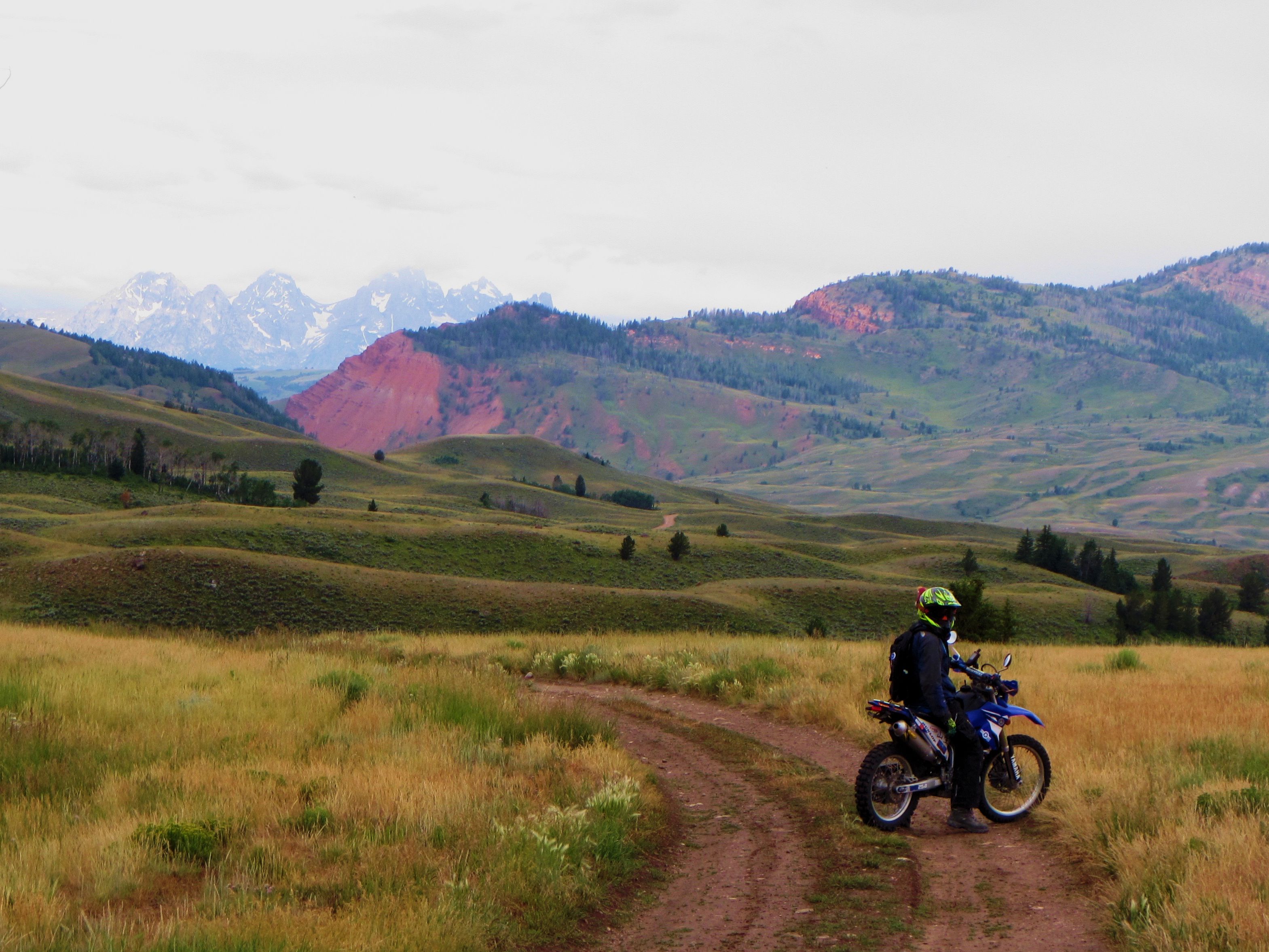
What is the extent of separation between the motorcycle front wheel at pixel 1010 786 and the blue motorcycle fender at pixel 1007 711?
0.23m

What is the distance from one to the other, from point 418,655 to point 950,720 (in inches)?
588

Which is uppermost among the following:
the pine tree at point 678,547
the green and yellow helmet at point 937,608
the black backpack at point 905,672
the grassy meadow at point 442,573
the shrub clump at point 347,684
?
the green and yellow helmet at point 937,608

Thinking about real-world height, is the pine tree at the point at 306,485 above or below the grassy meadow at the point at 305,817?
below

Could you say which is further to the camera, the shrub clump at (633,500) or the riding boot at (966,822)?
the shrub clump at (633,500)

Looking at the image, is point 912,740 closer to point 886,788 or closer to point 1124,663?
point 886,788

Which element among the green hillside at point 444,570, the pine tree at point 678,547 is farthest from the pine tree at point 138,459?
the pine tree at point 678,547

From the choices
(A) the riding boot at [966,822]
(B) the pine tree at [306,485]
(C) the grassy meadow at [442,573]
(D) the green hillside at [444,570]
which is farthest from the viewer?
(B) the pine tree at [306,485]

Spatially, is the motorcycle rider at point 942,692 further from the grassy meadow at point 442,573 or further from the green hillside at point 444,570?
the green hillside at point 444,570

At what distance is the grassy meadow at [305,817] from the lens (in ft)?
21.0

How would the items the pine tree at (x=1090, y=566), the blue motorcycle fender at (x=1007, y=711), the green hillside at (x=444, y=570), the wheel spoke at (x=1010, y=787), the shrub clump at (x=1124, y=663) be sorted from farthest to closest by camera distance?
the pine tree at (x=1090, y=566) < the green hillside at (x=444, y=570) < the shrub clump at (x=1124, y=663) < the wheel spoke at (x=1010, y=787) < the blue motorcycle fender at (x=1007, y=711)

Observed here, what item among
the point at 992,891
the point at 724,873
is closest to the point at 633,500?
the point at 724,873

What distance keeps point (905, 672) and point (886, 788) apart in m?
1.15

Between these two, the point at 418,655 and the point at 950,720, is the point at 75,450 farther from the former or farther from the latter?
the point at 950,720

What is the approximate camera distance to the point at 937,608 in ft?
32.5
